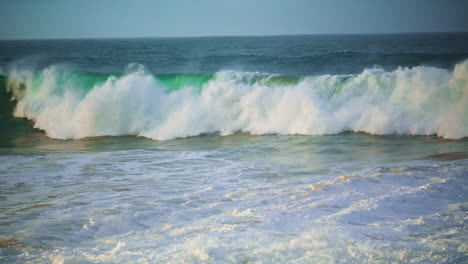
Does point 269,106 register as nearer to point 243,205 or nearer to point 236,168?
point 236,168

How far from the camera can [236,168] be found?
6609 millimetres

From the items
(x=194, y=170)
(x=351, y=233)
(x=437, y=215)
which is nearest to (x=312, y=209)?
(x=351, y=233)

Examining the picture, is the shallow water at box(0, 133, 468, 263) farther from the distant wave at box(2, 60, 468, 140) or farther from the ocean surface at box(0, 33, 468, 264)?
the distant wave at box(2, 60, 468, 140)

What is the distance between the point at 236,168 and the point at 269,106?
425cm

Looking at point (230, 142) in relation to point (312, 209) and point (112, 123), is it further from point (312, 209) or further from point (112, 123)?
point (312, 209)

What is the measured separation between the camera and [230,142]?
9062 millimetres

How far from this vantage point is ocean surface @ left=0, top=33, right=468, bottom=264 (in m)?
3.64

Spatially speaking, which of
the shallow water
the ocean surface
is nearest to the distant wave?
the ocean surface

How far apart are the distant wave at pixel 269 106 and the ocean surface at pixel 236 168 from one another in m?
0.04

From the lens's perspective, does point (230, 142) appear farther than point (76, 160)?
Yes

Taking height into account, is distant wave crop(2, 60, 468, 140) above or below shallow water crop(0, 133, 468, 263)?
above

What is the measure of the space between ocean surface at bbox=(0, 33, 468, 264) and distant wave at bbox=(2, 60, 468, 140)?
0.12 ft

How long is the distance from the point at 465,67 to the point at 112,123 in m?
8.35

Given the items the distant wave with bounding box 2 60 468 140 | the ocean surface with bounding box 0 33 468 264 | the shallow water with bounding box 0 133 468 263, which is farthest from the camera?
the distant wave with bounding box 2 60 468 140
